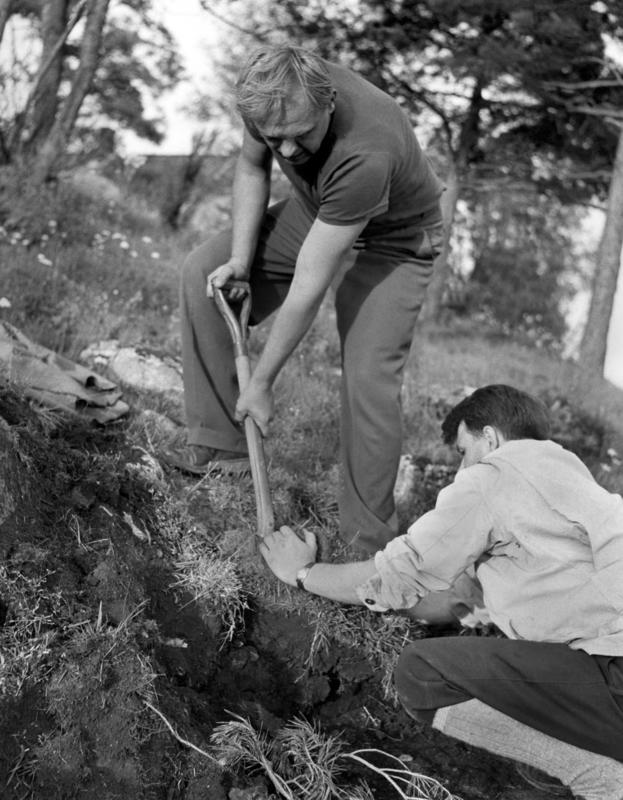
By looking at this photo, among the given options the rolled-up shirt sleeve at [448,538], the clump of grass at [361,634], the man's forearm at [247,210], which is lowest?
the clump of grass at [361,634]

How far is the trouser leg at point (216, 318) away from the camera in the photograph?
3.47 m

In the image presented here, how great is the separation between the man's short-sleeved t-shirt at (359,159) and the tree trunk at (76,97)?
4.48 metres

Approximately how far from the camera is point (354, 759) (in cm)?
281

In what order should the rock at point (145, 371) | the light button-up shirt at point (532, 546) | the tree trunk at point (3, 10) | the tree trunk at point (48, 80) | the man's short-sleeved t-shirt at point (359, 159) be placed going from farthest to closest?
the tree trunk at point (48, 80) → the tree trunk at point (3, 10) → the rock at point (145, 371) → the man's short-sleeved t-shirt at point (359, 159) → the light button-up shirt at point (532, 546)

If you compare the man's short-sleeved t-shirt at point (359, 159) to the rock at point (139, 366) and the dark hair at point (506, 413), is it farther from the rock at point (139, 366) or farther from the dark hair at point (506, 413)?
the rock at point (139, 366)

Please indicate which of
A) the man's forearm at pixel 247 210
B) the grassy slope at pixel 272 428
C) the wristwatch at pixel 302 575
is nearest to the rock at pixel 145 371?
the grassy slope at pixel 272 428

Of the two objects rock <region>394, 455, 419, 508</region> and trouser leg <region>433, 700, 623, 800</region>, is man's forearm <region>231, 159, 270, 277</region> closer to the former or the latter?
rock <region>394, 455, 419, 508</region>

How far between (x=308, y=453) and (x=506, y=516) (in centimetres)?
174

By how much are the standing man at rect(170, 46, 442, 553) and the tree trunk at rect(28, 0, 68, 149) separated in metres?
4.77

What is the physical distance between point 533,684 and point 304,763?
2.38 ft

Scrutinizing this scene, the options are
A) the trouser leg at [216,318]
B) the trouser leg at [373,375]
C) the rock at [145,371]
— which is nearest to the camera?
the trouser leg at [373,375]

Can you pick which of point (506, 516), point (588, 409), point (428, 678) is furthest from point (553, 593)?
point (588, 409)

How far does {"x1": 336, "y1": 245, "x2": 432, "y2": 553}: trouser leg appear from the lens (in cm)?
336

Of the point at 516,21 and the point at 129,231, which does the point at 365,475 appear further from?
the point at 516,21
